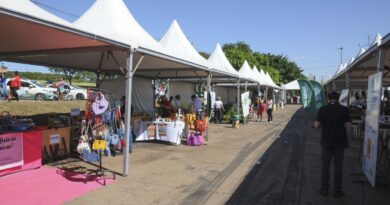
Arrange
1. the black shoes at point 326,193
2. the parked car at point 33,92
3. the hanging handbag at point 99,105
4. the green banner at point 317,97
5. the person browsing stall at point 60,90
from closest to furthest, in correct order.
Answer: the black shoes at point 326,193
the hanging handbag at point 99,105
the green banner at point 317,97
the parked car at point 33,92
the person browsing stall at point 60,90

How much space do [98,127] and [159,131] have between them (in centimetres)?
480

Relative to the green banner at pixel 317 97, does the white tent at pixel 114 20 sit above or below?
above

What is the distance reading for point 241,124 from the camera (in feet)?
74.1

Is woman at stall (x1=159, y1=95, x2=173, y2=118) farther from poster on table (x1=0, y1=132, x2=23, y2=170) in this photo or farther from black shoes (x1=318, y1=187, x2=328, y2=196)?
black shoes (x1=318, y1=187, x2=328, y2=196)

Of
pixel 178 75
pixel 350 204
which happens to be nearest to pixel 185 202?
pixel 350 204

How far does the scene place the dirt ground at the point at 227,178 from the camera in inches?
273

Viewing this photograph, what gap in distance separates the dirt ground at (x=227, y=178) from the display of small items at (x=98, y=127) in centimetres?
59

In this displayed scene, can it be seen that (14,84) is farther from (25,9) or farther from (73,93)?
(25,9)

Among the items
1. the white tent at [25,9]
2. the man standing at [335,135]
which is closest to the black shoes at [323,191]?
the man standing at [335,135]

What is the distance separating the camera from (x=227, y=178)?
28.0 feet

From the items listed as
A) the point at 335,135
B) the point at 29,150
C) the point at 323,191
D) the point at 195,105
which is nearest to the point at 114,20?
the point at 29,150

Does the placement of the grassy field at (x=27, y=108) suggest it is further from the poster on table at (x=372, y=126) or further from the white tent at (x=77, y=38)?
the poster on table at (x=372, y=126)

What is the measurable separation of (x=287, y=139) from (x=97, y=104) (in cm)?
920

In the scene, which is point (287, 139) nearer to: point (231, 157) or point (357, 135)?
point (357, 135)
